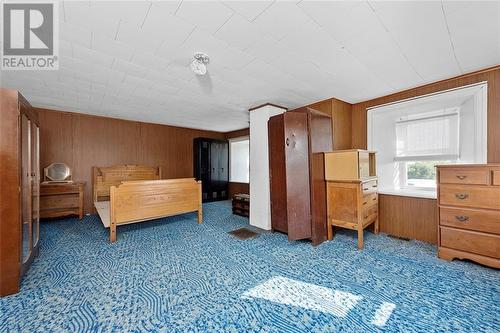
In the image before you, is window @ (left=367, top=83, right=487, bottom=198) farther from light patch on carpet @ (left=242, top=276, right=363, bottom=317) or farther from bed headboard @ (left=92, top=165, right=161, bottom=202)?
bed headboard @ (left=92, top=165, right=161, bottom=202)

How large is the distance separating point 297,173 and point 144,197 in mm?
2468

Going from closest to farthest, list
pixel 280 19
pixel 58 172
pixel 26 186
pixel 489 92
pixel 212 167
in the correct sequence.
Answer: pixel 280 19 → pixel 26 186 → pixel 489 92 → pixel 58 172 → pixel 212 167

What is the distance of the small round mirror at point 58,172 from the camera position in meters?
4.15

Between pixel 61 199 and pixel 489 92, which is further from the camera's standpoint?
pixel 61 199

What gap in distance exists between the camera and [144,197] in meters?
3.24

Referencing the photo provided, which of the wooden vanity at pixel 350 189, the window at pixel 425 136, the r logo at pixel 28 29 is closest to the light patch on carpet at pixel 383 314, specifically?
the wooden vanity at pixel 350 189

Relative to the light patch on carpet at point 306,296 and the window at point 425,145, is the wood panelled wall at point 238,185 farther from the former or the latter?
the light patch on carpet at point 306,296

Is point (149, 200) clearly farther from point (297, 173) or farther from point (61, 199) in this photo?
point (297, 173)

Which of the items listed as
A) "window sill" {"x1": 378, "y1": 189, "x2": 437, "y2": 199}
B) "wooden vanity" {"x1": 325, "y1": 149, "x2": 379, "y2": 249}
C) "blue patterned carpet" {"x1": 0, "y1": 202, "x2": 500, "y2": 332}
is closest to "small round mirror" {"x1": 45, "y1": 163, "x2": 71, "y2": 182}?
"blue patterned carpet" {"x1": 0, "y1": 202, "x2": 500, "y2": 332}

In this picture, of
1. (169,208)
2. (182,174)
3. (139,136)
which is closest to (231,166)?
(182,174)

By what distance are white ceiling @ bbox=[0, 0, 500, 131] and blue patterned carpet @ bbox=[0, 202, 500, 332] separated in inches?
89.1

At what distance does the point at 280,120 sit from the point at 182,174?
4219 mm

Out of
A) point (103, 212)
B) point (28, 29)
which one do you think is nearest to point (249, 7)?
point (28, 29)

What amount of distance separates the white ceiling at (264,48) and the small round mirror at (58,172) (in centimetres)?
151
